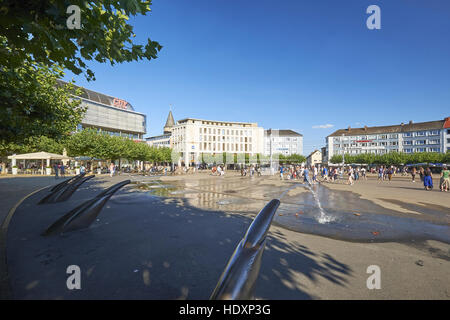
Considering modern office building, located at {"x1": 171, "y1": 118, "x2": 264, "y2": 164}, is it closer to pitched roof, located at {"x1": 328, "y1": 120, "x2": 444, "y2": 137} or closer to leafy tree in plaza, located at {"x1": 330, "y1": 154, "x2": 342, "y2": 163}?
leafy tree in plaza, located at {"x1": 330, "y1": 154, "x2": 342, "y2": 163}

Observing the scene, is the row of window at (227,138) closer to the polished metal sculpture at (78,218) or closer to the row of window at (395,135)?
the row of window at (395,135)

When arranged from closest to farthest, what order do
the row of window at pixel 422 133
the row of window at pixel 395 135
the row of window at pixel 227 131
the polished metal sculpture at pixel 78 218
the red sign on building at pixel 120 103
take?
the polished metal sculpture at pixel 78 218 → the row of window at pixel 422 133 → the row of window at pixel 395 135 → the red sign on building at pixel 120 103 → the row of window at pixel 227 131

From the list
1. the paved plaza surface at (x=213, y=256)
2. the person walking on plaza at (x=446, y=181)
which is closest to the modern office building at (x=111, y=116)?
the paved plaza surface at (x=213, y=256)

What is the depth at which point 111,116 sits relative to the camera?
91.6 m

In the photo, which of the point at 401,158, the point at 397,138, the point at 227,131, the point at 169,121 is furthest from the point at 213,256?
the point at 169,121

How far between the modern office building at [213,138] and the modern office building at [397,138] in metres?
39.6

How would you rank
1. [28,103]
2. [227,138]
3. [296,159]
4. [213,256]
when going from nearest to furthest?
[213,256], [28,103], [227,138], [296,159]

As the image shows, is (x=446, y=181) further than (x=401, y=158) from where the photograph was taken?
No

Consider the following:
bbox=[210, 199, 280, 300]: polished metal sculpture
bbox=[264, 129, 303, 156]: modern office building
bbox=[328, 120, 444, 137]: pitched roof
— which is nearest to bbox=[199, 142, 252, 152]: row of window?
bbox=[264, 129, 303, 156]: modern office building

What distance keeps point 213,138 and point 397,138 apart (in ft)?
256

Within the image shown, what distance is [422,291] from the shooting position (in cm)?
285

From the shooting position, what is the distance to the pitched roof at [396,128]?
268ft

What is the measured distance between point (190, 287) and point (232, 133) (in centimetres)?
10334

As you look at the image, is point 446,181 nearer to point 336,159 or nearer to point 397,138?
point 336,159
